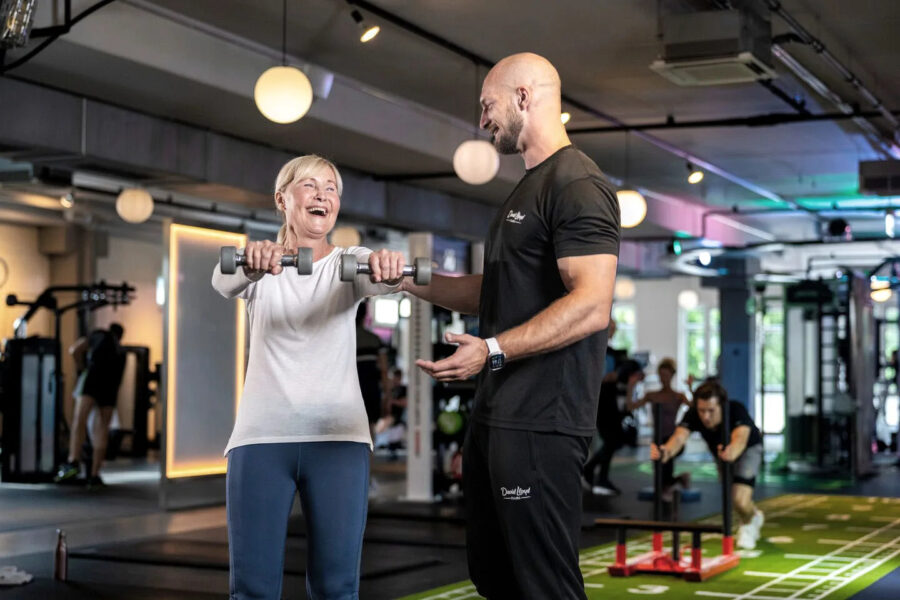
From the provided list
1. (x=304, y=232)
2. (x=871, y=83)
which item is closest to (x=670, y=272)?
(x=871, y=83)

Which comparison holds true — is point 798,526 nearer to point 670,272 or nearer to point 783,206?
point 783,206

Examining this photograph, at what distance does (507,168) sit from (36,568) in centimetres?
635

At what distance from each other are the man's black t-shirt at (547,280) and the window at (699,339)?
23.0 m

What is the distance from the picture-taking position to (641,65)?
895cm

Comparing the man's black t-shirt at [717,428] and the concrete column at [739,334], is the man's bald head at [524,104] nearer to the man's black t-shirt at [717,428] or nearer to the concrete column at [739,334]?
the man's black t-shirt at [717,428]

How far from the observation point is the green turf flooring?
5.91m

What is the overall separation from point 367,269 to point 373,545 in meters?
5.24

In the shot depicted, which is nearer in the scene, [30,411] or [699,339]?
[30,411]

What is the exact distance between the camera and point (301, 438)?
2748mm

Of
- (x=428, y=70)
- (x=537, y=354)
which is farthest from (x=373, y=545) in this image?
(x=537, y=354)

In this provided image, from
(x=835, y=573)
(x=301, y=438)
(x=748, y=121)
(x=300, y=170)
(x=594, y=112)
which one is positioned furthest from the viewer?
(x=594, y=112)

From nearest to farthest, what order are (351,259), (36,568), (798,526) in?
(351,259) < (36,568) < (798,526)

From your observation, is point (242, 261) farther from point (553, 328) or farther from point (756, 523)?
point (756, 523)

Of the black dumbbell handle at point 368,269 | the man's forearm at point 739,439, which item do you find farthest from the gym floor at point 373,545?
the black dumbbell handle at point 368,269
